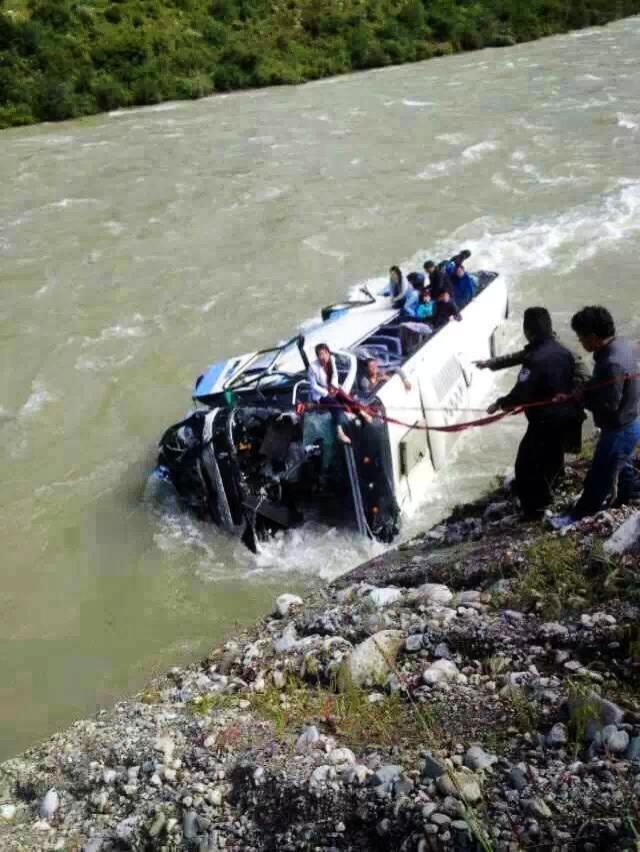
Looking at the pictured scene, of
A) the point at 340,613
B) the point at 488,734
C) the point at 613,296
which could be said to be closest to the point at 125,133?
the point at 613,296

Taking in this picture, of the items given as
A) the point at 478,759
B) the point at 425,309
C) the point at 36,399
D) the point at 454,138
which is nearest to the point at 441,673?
the point at 478,759

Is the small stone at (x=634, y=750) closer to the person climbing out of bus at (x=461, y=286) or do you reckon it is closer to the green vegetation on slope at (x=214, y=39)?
the person climbing out of bus at (x=461, y=286)

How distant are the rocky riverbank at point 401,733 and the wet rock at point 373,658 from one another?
0.01m

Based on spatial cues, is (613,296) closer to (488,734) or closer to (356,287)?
(356,287)

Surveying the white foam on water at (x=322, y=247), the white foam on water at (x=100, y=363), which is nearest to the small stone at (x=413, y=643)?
the white foam on water at (x=100, y=363)

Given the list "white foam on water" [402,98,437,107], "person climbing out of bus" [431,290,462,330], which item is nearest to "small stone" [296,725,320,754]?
"person climbing out of bus" [431,290,462,330]

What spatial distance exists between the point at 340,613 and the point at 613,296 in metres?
10.1

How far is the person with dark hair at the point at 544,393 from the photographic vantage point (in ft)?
20.0

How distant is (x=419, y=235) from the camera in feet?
59.0

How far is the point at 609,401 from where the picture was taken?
5.48m

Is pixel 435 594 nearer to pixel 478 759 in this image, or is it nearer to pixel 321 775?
pixel 321 775

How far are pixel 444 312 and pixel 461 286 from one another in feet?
2.81

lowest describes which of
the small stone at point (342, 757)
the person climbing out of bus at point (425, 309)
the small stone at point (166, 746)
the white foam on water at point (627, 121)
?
the white foam on water at point (627, 121)

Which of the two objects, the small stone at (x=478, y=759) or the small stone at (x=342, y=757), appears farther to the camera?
the small stone at (x=342, y=757)
